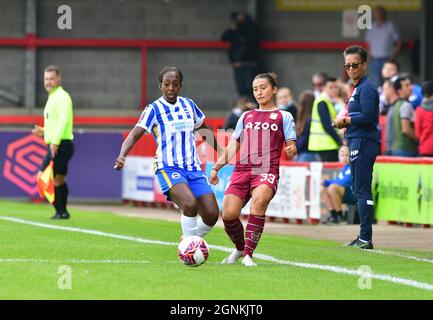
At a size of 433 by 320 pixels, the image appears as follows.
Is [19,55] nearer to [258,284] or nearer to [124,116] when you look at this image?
[124,116]

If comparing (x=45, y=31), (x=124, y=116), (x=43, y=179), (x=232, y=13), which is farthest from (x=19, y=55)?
(x=43, y=179)

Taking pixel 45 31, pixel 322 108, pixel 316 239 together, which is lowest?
pixel 316 239

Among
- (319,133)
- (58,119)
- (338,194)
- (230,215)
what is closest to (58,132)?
(58,119)

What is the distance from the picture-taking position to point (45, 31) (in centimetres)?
3078

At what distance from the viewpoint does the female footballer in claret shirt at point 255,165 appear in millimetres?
12469

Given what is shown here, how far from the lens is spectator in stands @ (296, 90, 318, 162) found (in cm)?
2048

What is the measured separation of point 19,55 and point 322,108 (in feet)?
41.4

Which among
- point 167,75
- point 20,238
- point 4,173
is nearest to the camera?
point 167,75

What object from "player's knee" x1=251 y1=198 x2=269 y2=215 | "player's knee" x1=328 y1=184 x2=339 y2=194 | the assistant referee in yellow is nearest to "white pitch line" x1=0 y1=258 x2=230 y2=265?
"player's knee" x1=251 y1=198 x2=269 y2=215

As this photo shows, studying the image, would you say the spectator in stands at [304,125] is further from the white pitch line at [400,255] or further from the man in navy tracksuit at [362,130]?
the white pitch line at [400,255]

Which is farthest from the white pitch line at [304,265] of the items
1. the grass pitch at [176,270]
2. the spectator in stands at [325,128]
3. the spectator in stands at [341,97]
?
the spectator in stands at [341,97]

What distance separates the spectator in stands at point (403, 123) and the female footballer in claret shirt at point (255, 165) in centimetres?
698

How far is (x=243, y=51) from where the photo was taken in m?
29.2
